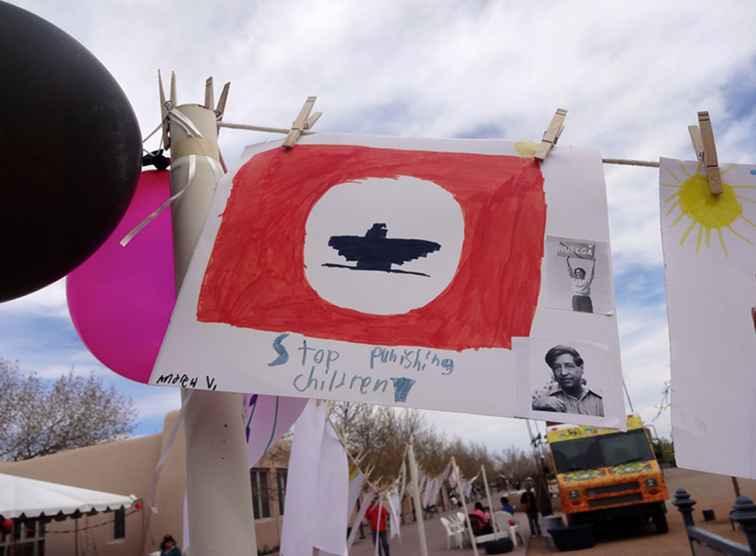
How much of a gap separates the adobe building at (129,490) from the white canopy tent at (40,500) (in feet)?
19.3

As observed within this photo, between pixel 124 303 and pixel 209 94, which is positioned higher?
pixel 209 94

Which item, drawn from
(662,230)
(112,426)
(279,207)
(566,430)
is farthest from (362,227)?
(112,426)

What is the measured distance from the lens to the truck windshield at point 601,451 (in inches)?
523

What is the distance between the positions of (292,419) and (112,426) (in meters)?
30.3

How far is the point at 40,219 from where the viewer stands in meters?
1.43

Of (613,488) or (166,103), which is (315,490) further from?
(613,488)

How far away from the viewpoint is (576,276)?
2064mm

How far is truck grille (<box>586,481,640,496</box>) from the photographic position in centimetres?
1284

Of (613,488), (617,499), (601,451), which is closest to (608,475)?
(613,488)

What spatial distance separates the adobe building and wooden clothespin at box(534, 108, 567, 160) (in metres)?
17.6

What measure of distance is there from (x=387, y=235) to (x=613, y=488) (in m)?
12.6

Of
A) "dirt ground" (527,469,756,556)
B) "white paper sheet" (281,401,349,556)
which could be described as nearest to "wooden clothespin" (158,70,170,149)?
"white paper sheet" (281,401,349,556)

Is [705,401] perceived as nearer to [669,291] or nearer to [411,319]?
[669,291]

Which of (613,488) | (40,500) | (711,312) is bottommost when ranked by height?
(613,488)
